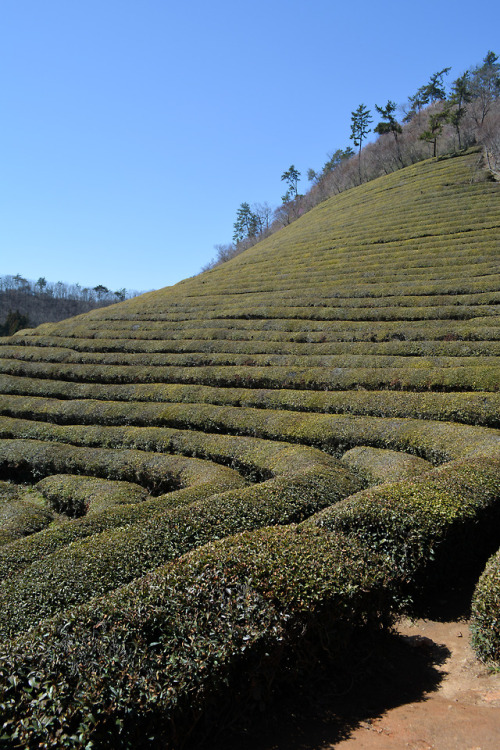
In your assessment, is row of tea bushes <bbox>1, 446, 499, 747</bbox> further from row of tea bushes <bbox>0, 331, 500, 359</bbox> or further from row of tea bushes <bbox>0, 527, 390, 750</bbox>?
row of tea bushes <bbox>0, 331, 500, 359</bbox>

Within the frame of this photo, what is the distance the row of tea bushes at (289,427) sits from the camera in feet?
45.8

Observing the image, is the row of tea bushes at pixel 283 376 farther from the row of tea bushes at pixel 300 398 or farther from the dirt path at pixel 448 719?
the dirt path at pixel 448 719

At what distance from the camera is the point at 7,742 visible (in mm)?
3979

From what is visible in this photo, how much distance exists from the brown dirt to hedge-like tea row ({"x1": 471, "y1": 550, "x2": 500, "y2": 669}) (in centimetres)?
18

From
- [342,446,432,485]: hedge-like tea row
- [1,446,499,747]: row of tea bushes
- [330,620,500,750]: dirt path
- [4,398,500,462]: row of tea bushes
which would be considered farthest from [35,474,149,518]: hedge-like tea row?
[330,620,500,750]: dirt path

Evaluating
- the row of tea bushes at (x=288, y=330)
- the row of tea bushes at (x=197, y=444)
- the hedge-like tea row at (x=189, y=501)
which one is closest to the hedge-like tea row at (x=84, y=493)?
the row of tea bushes at (x=197, y=444)

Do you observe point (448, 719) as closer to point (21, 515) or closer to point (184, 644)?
point (184, 644)

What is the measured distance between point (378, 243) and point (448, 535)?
34363 mm

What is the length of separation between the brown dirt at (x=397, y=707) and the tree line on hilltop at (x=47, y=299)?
95.8 meters

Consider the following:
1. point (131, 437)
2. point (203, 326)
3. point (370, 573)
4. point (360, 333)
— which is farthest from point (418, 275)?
point (370, 573)

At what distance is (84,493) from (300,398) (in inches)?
356

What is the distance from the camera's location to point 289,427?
1762 cm

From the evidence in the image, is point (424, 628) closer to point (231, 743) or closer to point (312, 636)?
point (312, 636)

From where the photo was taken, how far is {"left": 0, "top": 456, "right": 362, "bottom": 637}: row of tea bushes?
699 cm
